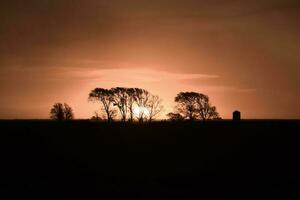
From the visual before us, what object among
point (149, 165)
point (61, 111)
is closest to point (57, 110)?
point (61, 111)

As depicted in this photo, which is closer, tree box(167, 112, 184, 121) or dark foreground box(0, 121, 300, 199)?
dark foreground box(0, 121, 300, 199)

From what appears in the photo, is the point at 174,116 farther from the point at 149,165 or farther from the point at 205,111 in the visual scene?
the point at 149,165

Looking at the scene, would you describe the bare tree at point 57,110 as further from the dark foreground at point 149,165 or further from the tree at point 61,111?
the dark foreground at point 149,165

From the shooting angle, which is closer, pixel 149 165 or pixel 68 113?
pixel 149 165

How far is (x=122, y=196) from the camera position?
13609 millimetres

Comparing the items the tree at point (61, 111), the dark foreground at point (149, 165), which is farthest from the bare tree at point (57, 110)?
the dark foreground at point (149, 165)

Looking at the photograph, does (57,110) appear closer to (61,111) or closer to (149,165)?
(61,111)

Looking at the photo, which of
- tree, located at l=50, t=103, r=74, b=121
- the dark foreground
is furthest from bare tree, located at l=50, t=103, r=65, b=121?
the dark foreground

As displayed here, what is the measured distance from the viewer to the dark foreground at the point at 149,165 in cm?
1446

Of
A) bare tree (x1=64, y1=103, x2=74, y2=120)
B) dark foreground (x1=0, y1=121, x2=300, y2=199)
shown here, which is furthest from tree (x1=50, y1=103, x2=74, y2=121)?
dark foreground (x1=0, y1=121, x2=300, y2=199)

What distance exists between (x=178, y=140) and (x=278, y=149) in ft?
24.4

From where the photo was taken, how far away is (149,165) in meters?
18.9

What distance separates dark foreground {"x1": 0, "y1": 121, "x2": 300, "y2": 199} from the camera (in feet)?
47.4

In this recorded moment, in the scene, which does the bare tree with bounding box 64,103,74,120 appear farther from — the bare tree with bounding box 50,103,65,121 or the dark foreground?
the dark foreground
